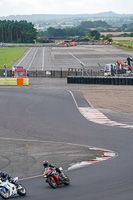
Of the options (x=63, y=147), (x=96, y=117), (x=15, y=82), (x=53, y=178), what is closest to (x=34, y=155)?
(x=63, y=147)

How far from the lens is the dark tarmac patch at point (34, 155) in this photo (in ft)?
94.0

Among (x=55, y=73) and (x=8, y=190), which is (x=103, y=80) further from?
(x=8, y=190)

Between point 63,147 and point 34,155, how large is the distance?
295cm

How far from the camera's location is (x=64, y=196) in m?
21.7

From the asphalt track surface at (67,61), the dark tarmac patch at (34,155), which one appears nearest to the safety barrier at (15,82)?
the asphalt track surface at (67,61)

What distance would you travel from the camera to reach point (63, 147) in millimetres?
34625

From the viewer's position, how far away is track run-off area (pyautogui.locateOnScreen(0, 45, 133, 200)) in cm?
2284

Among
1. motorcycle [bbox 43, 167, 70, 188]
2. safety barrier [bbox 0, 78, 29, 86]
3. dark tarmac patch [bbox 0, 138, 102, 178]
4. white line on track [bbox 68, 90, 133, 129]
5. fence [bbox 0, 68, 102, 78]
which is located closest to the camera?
motorcycle [bbox 43, 167, 70, 188]

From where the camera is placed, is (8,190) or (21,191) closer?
(8,190)

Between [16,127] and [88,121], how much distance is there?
6420mm

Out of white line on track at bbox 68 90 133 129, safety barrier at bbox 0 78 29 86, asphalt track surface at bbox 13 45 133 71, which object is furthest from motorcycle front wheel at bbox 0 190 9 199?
asphalt track surface at bbox 13 45 133 71

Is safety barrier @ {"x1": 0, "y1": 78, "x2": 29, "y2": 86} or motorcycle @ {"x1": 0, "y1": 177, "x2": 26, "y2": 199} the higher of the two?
motorcycle @ {"x1": 0, "y1": 177, "x2": 26, "y2": 199}

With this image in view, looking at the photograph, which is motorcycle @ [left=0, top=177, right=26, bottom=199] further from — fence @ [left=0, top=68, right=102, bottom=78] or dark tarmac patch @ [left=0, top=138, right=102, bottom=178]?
fence @ [left=0, top=68, right=102, bottom=78]

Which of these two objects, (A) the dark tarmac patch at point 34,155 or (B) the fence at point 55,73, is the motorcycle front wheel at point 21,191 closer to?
(A) the dark tarmac patch at point 34,155
